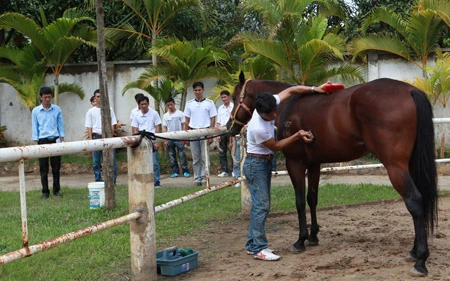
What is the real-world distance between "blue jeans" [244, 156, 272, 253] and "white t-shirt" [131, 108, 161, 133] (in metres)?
5.57

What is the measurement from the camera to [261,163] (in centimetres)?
593

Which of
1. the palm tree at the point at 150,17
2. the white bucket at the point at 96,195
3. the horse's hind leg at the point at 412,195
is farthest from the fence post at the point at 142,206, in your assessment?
the palm tree at the point at 150,17

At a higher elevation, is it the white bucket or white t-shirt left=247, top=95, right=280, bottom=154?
white t-shirt left=247, top=95, right=280, bottom=154

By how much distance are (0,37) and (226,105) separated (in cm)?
805

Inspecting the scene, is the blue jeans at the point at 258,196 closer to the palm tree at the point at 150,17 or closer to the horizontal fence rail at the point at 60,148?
the horizontal fence rail at the point at 60,148

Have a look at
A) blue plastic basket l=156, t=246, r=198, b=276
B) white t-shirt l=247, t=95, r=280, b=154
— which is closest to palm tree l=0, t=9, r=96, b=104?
white t-shirt l=247, t=95, r=280, b=154

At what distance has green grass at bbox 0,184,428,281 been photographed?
17.9 ft

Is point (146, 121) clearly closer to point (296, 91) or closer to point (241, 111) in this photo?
point (241, 111)

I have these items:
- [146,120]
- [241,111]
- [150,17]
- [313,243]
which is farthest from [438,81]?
[313,243]

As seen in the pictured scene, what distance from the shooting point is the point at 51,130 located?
10180 millimetres

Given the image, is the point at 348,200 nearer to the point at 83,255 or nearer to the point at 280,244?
the point at 280,244

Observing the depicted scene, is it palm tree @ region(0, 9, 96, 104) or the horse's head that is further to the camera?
palm tree @ region(0, 9, 96, 104)

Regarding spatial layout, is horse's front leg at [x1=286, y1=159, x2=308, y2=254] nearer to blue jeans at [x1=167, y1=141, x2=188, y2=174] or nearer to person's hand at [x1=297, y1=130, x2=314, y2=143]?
person's hand at [x1=297, y1=130, x2=314, y2=143]

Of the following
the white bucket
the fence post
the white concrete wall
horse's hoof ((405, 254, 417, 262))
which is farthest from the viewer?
the white concrete wall
